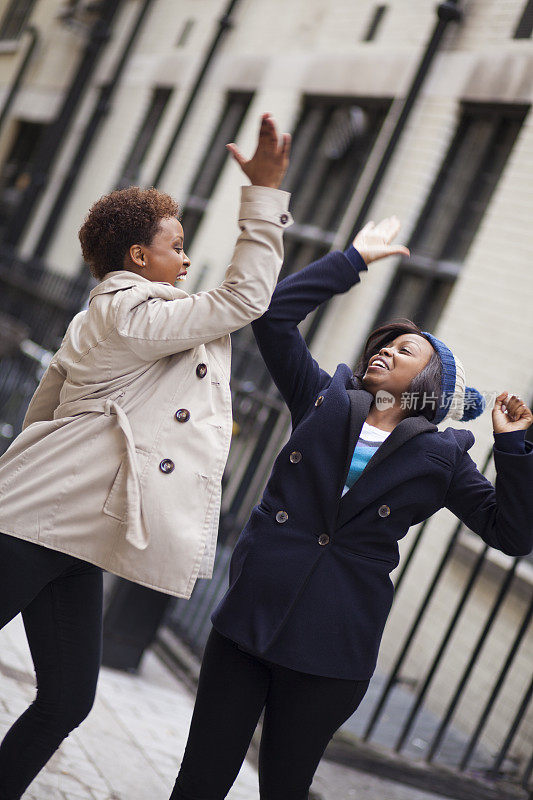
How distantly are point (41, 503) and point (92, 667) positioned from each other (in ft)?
1.80

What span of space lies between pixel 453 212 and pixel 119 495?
606 cm

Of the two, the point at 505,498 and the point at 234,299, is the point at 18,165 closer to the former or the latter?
the point at 234,299

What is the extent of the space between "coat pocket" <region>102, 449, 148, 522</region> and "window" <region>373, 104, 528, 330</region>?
553 cm

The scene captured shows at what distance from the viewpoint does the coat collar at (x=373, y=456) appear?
8.38ft

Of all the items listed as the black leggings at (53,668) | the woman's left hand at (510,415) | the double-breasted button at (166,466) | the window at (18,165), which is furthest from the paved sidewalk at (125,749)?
the window at (18,165)

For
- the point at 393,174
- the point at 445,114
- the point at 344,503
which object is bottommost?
the point at 344,503

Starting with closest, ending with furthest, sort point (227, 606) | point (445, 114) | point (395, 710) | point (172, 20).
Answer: point (227, 606) → point (395, 710) → point (445, 114) → point (172, 20)

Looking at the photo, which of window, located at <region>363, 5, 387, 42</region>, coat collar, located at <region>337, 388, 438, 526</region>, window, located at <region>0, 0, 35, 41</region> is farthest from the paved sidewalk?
window, located at <region>0, 0, 35, 41</region>

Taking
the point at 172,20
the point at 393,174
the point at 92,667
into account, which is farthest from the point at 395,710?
the point at 172,20

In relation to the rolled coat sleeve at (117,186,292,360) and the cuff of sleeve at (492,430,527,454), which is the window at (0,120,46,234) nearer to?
the rolled coat sleeve at (117,186,292,360)

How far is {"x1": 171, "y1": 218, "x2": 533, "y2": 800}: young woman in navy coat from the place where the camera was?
2.55 metres

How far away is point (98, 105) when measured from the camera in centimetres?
1465

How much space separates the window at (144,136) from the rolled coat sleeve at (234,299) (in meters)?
11.2

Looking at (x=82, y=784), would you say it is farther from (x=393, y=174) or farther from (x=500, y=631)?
(x=393, y=174)
